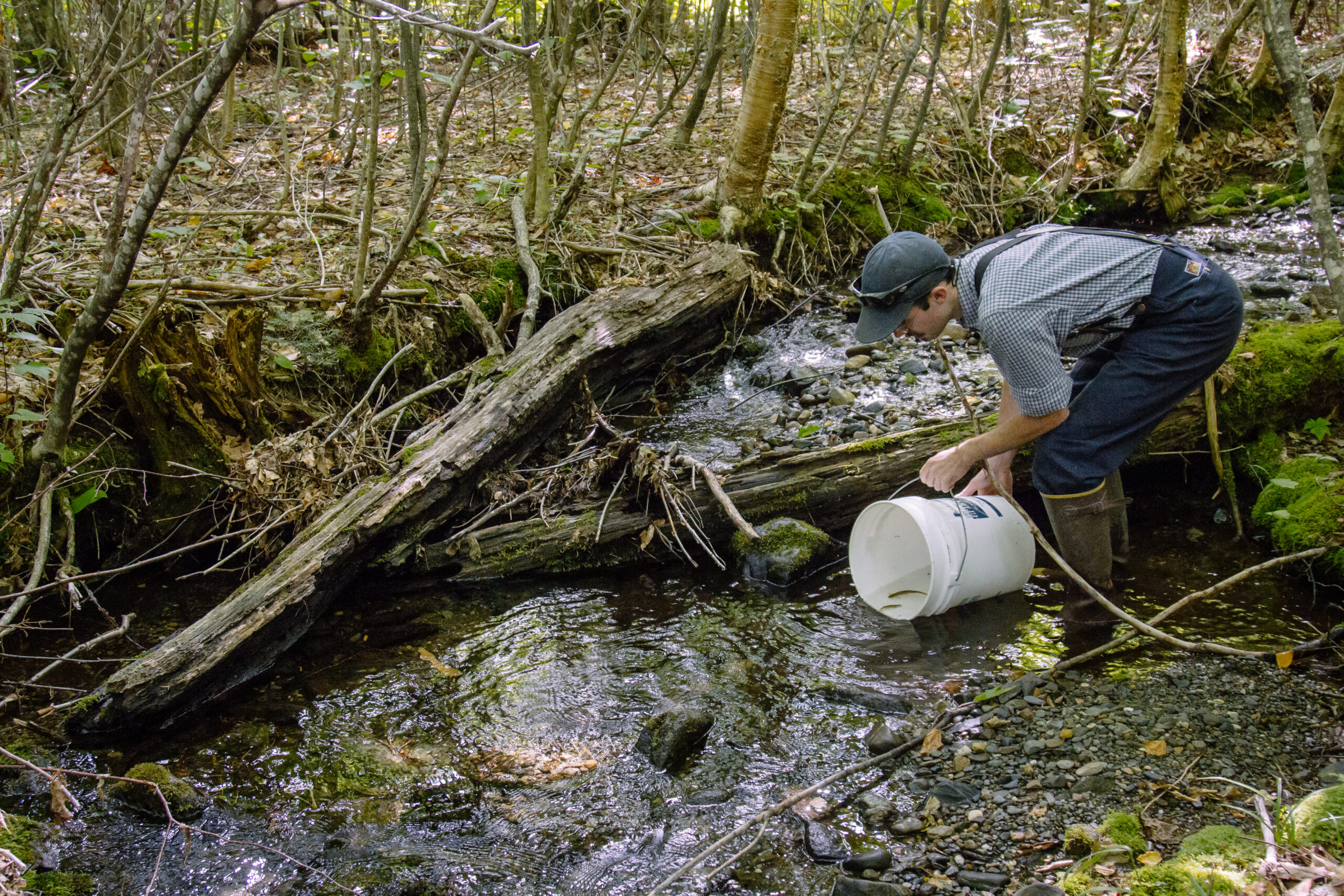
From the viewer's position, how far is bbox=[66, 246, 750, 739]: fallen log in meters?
3.22

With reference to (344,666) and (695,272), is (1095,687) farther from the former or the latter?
(695,272)

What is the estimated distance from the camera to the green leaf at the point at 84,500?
396cm

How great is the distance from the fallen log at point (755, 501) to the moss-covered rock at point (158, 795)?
1484 millimetres

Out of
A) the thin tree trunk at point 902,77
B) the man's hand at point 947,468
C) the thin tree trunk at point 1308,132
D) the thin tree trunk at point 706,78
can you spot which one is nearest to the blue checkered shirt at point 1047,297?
the man's hand at point 947,468

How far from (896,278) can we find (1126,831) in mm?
1795

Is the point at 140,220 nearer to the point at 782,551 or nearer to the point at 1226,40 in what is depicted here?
the point at 782,551

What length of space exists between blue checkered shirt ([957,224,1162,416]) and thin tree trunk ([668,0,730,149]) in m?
6.08

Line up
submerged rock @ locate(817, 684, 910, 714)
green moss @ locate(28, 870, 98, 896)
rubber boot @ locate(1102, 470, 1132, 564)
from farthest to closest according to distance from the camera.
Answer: rubber boot @ locate(1102, 470, 1132, 564)
submerged rock @ locate(817, 684, 910, 714)
green moss @ locate(28, 870, 98, 896)

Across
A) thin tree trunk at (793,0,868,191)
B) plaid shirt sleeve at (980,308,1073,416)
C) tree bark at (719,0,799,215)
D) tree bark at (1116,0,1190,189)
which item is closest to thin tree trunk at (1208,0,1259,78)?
tree bark at (1116,0,1190,189)

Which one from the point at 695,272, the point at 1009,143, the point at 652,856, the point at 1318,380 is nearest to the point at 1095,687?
the point at 652,856

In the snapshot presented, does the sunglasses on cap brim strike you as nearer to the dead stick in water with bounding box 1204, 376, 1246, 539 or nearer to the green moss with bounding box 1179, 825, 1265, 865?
the green moss with bounding box 1179, 825, 1265, 865

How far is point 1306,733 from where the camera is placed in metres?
2.65

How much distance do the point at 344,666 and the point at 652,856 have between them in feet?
5.78

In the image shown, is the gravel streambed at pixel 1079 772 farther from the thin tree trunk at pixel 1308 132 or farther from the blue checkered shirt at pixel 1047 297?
the thin tree trunk at pixel 1308 132
